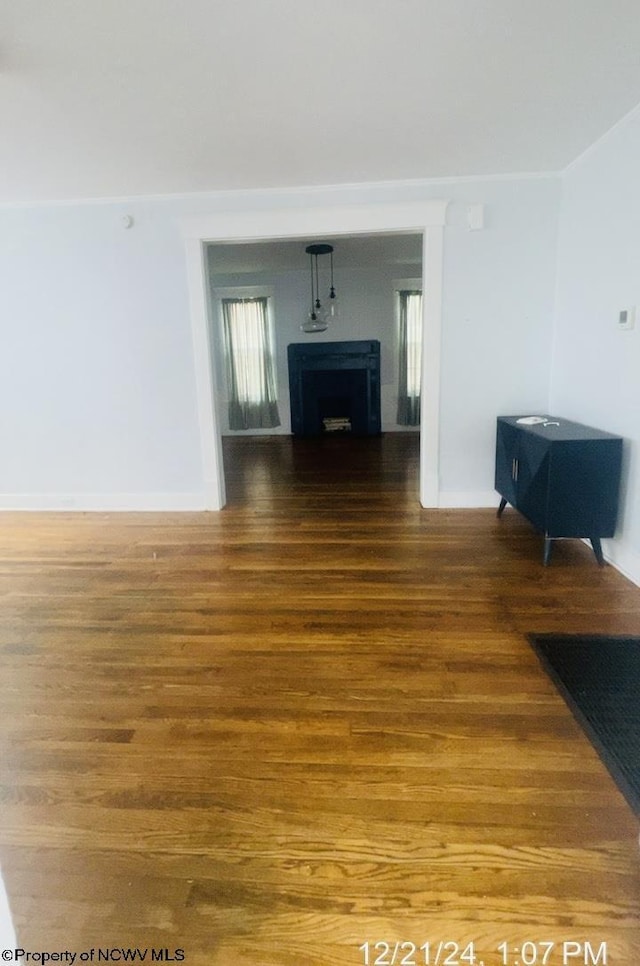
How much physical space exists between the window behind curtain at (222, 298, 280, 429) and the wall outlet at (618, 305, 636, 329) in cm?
563

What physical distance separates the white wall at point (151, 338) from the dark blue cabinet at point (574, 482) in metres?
0.91

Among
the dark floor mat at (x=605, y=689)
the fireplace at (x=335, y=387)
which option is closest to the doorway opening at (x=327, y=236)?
the dark floor mat at (x=605, y=689)

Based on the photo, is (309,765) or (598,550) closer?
(309,765)

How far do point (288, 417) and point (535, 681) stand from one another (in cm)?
644

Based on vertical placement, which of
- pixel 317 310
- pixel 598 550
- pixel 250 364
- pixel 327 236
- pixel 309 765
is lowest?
pixel 309 765

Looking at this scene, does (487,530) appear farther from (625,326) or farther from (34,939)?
(34,939)

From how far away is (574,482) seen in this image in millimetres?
2643

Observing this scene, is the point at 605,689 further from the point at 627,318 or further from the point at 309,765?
the point at 627,318

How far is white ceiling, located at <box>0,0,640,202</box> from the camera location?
175 centimetres

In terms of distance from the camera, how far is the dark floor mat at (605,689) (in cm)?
146

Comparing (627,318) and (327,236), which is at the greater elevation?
(327,236)

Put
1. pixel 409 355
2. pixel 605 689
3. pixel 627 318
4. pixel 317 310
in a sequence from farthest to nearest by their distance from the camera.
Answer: pixel 409 355 → pixel 317 310 → pixel 627 318 → pixel 605 689

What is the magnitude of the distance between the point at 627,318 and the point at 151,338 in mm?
3106

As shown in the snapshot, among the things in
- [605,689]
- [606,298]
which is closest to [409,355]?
[606,298]
